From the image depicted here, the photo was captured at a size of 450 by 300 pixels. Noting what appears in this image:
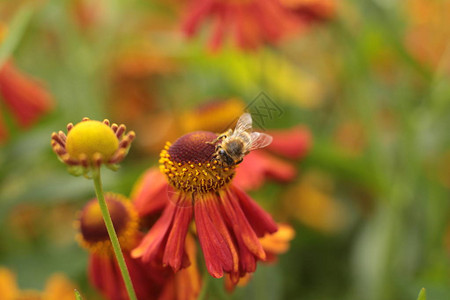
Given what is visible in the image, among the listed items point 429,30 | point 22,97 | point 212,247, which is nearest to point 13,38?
point 22,97

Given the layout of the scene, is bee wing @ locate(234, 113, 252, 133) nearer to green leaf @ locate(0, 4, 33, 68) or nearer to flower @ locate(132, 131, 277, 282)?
flower @ locate(132, 131, 277, 282)

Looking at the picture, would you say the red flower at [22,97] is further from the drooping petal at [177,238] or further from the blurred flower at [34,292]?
the drooping petal at [177,238]

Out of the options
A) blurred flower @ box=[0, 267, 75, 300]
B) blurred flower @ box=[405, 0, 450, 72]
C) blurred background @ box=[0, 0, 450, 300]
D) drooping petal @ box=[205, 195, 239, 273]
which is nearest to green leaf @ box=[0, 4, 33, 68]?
blurred background @ box=[0, 0, 450, 300]

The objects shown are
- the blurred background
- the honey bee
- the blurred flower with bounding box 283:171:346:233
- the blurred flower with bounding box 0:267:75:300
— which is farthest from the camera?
the blurred flower with bounding box 283:171:346:233

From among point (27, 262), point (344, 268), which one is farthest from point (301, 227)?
point (27, 262)

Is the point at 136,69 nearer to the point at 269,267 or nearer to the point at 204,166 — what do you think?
the point at 269,267

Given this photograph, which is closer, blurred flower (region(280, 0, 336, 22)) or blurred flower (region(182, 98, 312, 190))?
blurred flower (region(182, 98, 312, 190))

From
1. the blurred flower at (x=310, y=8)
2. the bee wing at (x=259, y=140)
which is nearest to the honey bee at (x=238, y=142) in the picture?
the bee wing at (x=259, y=140)
